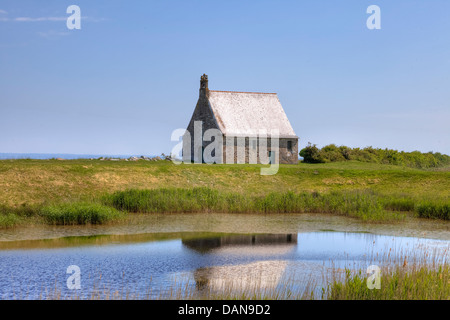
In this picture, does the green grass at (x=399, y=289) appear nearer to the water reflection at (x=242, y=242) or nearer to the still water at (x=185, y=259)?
the still water at (x=185, y=259)

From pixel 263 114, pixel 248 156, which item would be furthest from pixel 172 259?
pixel 263 114

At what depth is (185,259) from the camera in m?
14.1

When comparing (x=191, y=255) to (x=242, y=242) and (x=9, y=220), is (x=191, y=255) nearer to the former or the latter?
(x=242, y=242)

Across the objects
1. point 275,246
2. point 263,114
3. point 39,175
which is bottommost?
point 275,246

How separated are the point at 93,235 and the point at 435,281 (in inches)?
483

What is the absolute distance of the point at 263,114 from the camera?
5138 centimetres

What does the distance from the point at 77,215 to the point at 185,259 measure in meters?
8.02

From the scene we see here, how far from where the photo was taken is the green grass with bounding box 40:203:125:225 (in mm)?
20219

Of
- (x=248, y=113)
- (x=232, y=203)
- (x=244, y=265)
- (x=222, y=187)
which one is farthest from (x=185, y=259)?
(x=248, y=113)

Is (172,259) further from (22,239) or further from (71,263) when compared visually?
(22,239)

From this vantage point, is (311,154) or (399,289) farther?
(311,154)

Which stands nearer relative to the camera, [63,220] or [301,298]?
[301,298]

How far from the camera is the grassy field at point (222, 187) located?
77.7 feet
